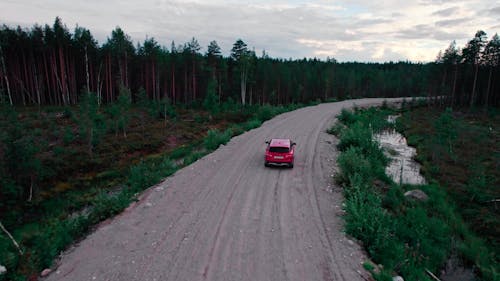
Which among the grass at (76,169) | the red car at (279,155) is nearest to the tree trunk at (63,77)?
the grass at (76,169)

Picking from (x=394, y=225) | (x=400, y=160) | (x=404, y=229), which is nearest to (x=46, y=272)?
(x=394, y=225)

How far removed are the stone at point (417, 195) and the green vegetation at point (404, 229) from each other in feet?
1.06

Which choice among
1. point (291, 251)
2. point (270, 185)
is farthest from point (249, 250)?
point (270, 185)

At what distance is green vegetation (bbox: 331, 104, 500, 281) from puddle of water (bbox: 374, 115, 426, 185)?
2652 mm

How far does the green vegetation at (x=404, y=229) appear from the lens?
348 inches

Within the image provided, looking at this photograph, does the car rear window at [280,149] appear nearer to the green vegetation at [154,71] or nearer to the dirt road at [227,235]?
the dirt road at [227,235]

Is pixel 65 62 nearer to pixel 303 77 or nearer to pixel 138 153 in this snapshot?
pixel 138 153

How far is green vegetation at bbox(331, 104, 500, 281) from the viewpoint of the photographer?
8.84m

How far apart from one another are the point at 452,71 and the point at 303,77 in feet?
125

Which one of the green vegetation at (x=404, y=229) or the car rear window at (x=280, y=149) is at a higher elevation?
the car rear window at (x=280, y=149)

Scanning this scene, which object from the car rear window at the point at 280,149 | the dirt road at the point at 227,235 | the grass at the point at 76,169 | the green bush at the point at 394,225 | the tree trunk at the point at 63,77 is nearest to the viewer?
the dirt road at the point at 227,235

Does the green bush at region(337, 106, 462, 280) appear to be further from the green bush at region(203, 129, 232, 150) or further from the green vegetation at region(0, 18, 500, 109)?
the green vegetation at region(0, 18, 500, 109)

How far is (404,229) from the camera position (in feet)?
36.3

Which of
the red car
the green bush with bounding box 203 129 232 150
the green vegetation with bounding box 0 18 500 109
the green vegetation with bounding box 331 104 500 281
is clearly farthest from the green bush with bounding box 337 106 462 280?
the green vegetation with bounding box 0 18 500 109
